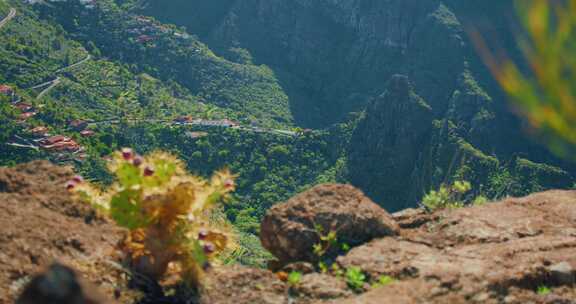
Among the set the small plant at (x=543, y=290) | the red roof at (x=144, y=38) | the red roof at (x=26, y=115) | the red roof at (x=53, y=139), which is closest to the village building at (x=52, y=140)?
the red roof at (x=53, y=139)

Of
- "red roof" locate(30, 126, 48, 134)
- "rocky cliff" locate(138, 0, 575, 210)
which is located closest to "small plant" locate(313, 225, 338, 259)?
"red roof" locate(30, 126, 48, 134)

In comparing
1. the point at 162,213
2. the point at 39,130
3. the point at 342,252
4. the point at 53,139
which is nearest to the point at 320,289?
the point at 342,252

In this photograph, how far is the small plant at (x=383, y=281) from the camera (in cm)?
514

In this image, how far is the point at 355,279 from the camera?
5.24 metres

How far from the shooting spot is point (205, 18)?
5576 inches

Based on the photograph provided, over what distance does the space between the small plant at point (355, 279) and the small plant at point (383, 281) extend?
0.11 meters

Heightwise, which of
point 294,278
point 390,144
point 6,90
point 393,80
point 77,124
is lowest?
point 77,124

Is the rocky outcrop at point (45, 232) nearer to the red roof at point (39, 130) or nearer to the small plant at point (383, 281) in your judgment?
the small plant at point (383, 281)

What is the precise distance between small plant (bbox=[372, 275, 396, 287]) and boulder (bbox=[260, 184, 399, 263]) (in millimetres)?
755

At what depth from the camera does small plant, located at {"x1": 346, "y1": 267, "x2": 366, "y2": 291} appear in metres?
5.22

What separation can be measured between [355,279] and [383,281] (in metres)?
0.22

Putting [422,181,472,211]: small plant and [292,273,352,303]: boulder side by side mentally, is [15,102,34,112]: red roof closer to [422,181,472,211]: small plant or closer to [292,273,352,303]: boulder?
[422,181,472,211]: small plant

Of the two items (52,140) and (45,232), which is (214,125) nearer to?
(52,140)

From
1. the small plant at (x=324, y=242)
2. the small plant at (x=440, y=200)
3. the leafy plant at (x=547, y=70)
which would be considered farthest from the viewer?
the small plant at (x=440, y=200)
